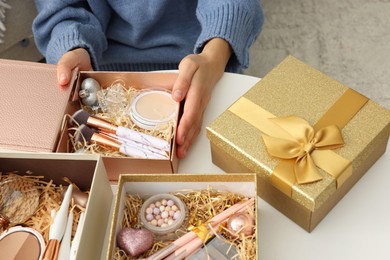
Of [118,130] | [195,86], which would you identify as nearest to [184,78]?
[195,86]

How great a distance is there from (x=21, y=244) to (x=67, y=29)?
43cm

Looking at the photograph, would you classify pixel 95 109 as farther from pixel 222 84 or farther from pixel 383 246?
pixel 383 246

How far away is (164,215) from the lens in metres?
0.66

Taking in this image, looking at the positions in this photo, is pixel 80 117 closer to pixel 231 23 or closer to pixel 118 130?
pixel 118 130

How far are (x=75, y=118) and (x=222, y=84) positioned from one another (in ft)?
0.78

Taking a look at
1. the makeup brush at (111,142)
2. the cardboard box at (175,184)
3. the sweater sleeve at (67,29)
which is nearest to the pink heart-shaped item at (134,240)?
the cardboard box at (175,184)

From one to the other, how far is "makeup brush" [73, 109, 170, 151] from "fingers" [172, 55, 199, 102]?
0.26 ft

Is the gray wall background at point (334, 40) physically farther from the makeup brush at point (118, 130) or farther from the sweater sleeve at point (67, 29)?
the makeup brush at point (118, 130)

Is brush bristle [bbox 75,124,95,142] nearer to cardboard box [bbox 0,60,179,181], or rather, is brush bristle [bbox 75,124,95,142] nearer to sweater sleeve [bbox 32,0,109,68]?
cardboard box [bbox 0,60,179,181]

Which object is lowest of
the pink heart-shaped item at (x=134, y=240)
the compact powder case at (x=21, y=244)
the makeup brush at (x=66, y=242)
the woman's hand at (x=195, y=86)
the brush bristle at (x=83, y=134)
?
the compact powder case at (x=21, y=244)

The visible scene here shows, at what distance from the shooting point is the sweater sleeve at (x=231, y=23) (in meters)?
0.91

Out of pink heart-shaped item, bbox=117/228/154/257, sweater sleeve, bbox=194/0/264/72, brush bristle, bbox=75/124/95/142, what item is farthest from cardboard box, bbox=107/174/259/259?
sweater sleeve, bbox=194/0/264/72

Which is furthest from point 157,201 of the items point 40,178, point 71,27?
point 71,27

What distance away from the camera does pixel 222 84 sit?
843 mm
